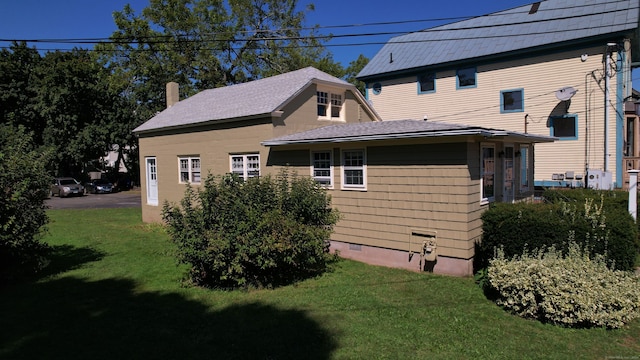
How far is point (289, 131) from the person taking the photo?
43.1ft

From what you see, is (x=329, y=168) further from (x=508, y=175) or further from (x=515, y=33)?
(x=515, y=33)

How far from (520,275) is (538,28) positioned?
1678 cm

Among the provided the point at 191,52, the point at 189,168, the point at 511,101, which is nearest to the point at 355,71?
the point at 191,52

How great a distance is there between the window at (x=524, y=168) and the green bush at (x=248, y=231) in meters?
6.48

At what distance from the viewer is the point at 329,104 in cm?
1496

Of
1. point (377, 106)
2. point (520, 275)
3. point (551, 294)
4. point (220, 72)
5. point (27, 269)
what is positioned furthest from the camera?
point (220, 72)

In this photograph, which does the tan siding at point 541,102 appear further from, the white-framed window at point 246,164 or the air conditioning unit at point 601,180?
the white-framed window at point 246,164

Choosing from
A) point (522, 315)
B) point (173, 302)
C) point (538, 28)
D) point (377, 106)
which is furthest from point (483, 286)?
point (377, 106)

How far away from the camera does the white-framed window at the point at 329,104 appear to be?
1468 centimetres

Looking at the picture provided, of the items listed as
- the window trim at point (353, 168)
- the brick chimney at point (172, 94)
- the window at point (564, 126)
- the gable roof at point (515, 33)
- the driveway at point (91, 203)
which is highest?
the gable roof at point (515, 33)

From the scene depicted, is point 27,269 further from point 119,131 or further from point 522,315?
point 119,131

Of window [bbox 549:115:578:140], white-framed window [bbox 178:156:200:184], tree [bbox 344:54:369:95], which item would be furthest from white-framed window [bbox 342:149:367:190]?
tree [bbox 344:54:369:95]

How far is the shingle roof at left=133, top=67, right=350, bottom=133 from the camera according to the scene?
13.3 meters

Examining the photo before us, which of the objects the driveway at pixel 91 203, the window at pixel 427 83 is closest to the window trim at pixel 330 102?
the window at pixel 427 83
